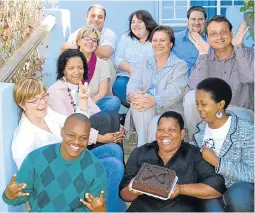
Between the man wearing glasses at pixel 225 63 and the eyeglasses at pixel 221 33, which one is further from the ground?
the eyeglasses at pixel 221 33

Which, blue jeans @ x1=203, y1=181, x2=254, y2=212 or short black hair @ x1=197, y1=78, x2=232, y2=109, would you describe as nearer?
blue jeans @ x1=203, y1=181, x2=254, y2=212

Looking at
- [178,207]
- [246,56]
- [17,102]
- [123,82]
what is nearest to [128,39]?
[123,82]

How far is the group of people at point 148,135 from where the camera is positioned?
3.73 meters

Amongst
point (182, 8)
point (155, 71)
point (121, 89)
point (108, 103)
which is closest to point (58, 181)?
point (108, 103)

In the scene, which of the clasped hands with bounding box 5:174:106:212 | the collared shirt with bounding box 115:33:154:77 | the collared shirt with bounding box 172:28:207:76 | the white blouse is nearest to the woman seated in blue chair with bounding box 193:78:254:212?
the clasped hands with bounding box 5:174:106:212

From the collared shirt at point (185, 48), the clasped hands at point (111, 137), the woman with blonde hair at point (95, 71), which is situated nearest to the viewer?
the clasped hands at point (111, 137)

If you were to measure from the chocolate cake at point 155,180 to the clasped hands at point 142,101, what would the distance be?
1254 mm

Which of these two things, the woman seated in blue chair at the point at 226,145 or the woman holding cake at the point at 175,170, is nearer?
the woman seated in blue chair at the point at 226,145

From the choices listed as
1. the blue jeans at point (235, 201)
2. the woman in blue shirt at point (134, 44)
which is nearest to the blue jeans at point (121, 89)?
the woman in blue shirt at point (134, 44)

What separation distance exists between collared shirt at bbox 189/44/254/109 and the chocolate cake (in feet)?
4.21

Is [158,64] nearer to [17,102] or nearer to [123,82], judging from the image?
[123,82]

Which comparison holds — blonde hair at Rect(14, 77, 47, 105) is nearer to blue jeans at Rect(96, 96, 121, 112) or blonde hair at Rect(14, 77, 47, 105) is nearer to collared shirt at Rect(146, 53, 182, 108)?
blue jeans at Rect(96, 96, 121, 112)

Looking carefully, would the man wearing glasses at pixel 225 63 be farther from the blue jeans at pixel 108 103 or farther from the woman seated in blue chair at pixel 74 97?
the blue jeans at pixel 108 103

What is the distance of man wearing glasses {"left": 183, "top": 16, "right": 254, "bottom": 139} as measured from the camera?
4.70m
